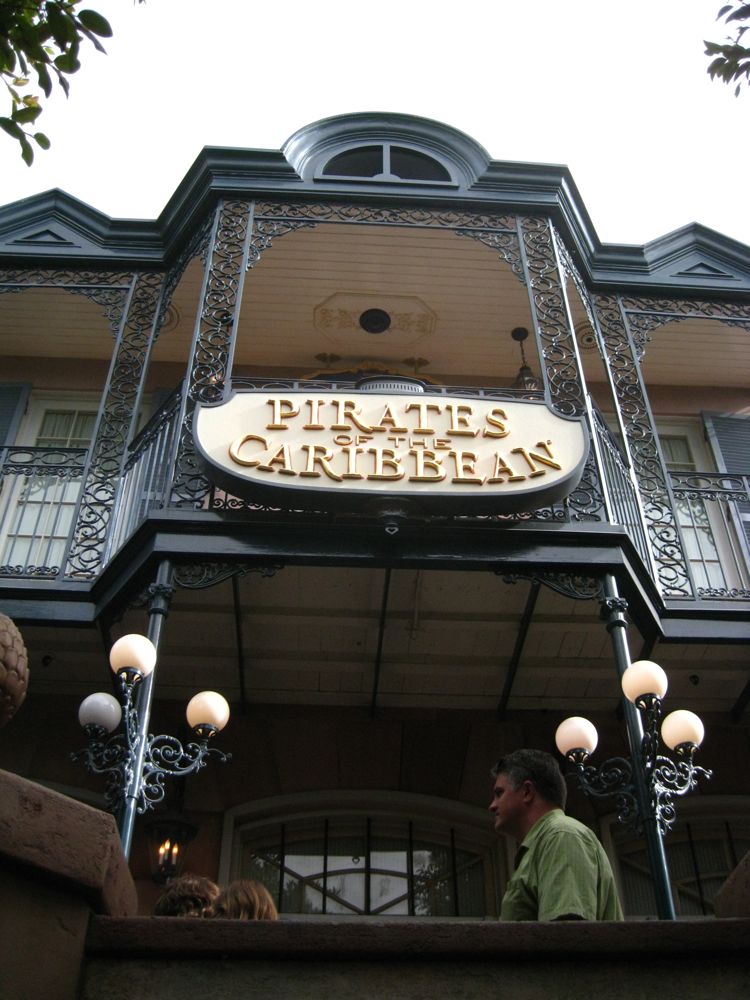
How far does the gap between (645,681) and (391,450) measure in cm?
284

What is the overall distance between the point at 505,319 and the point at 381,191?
7.64ft

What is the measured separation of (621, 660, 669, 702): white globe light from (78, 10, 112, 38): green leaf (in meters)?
4.67

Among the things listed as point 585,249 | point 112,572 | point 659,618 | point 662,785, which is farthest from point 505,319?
point 662,785

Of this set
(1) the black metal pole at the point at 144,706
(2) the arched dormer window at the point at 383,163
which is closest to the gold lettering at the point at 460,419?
(1) the black metal pole at the point at 144,706

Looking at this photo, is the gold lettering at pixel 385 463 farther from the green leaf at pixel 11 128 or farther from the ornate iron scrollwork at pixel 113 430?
the green leaf at pixel 11 128

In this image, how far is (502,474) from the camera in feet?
25.7

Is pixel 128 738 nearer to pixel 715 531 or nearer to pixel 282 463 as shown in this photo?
pixel 282 463

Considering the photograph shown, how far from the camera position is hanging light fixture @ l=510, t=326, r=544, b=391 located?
35.9 feet

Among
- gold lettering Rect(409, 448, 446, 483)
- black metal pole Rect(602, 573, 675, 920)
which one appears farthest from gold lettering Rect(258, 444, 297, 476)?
black metal pole Rect(602, 573, 675, 920)

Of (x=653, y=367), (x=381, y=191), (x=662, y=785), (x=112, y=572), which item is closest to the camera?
(x=662, y=785)

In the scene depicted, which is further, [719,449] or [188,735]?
[719,449]

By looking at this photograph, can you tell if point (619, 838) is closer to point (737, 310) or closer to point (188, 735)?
point (188, 735)

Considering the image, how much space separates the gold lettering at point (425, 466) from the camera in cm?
778

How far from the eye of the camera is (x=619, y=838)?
898 centimetres
